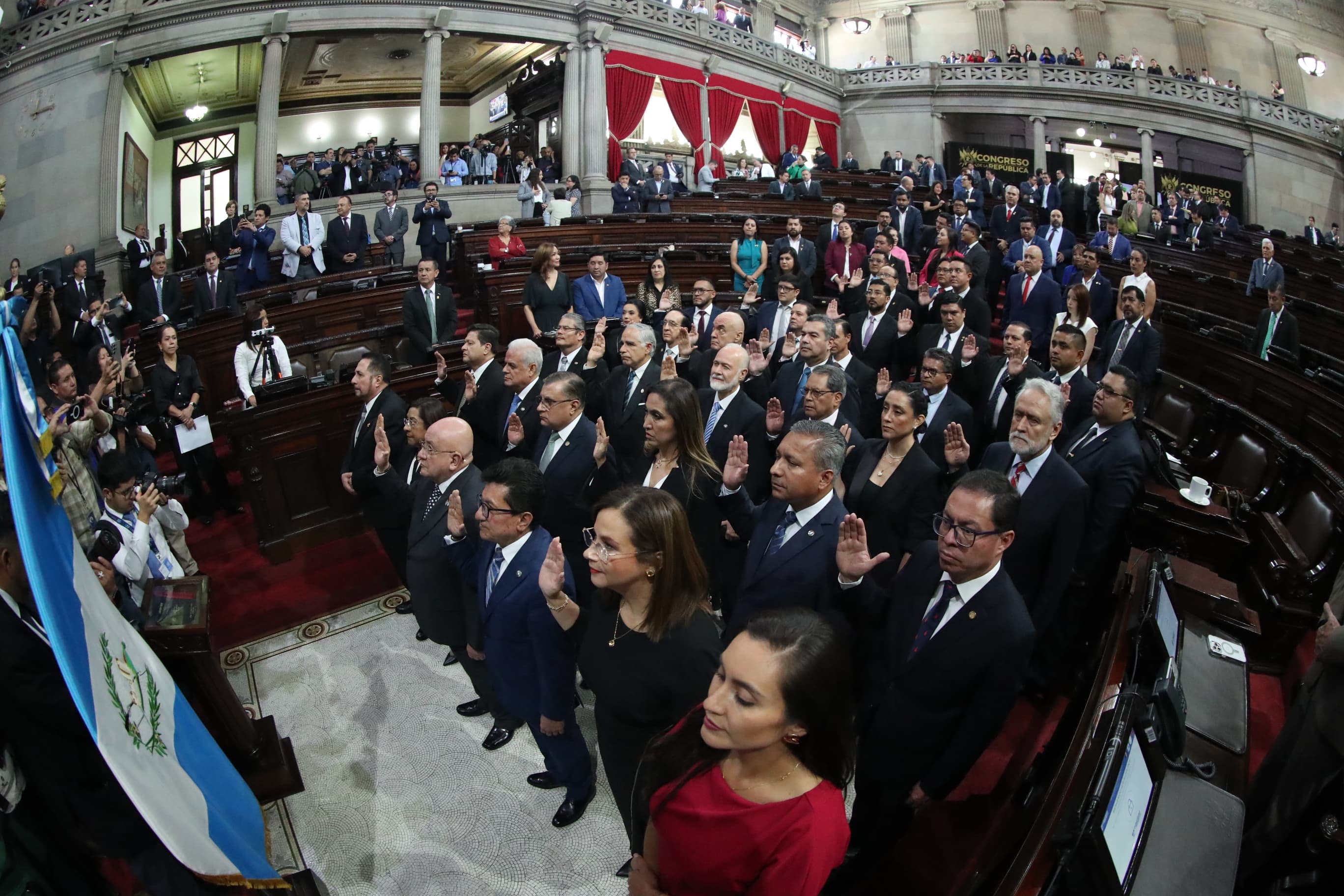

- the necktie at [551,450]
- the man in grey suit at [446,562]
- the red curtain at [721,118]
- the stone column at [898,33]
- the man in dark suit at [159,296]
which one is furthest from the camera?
the stone column at [898,33]

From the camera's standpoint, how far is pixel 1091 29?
21062 mm

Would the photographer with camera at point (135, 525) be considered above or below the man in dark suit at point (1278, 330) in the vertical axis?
below

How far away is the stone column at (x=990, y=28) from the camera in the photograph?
68.4 ft

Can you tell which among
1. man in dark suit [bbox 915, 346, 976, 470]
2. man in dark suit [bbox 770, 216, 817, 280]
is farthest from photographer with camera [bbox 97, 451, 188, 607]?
man in dark suit [bbox 770, 216, 817, 280]

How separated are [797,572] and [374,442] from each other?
2463 millimetres

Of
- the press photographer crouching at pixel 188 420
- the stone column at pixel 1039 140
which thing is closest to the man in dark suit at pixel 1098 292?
the press photographer crouching at pixel 188 420

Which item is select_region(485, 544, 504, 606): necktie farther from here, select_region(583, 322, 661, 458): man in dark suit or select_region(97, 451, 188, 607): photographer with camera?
select_region(583, 322, 661, 458): man in dark suit

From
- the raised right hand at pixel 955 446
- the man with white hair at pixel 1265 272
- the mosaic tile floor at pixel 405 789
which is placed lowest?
the mosaic tile floor at pixel 405 789

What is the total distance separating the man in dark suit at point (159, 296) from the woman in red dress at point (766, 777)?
302 inches

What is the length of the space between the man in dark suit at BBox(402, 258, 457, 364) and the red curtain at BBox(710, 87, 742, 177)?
38.0 feet

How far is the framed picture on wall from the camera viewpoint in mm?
12742

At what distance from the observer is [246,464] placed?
4730 millimetres

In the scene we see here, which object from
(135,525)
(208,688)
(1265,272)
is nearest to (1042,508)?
(208,688)

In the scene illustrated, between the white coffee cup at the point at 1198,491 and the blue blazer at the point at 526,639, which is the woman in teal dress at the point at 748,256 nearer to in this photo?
the white coffee cup at the point at 1198,491
